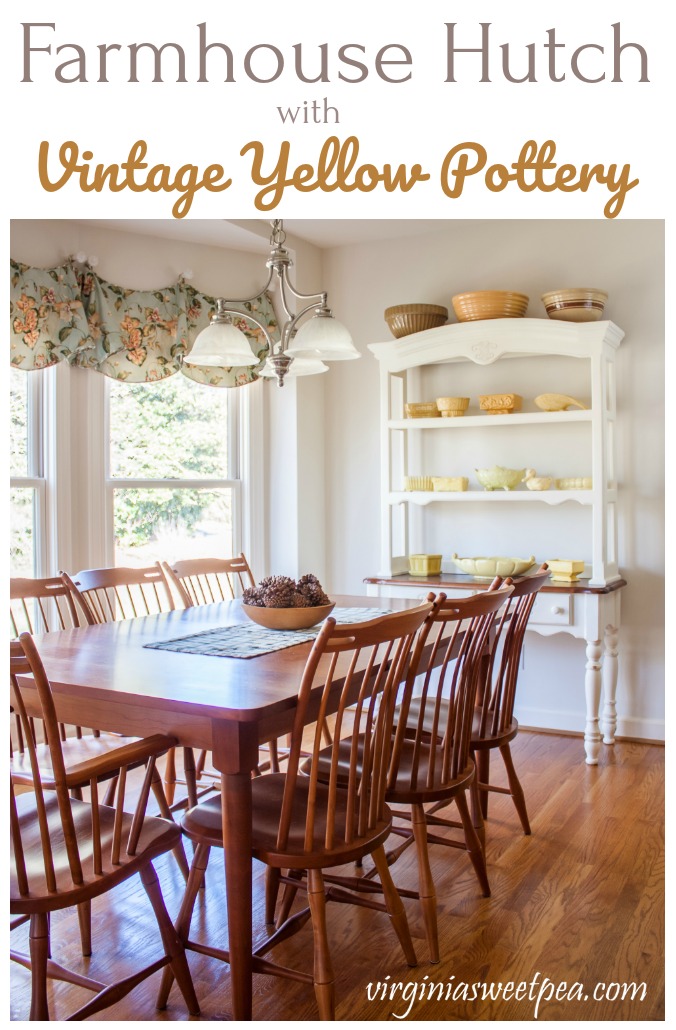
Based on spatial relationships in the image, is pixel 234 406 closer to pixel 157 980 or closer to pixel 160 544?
pixel 160 544

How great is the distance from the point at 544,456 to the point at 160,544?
6.42 ft

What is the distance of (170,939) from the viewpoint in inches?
70.9

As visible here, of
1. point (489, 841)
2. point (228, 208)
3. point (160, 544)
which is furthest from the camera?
point (160, 544)

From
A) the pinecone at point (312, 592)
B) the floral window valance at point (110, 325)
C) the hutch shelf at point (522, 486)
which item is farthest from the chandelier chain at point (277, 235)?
the hutch shelf at point (522, 486)

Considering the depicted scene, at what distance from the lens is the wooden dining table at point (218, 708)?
168 cm

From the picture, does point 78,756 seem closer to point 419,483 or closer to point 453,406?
point 419,483

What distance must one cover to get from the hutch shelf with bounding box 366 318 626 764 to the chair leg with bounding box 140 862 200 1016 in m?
2.18

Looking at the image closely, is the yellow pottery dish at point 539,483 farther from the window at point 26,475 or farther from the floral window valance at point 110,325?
the window at point 26,475

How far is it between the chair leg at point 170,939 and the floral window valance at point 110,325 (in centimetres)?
237

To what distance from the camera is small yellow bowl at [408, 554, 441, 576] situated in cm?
409

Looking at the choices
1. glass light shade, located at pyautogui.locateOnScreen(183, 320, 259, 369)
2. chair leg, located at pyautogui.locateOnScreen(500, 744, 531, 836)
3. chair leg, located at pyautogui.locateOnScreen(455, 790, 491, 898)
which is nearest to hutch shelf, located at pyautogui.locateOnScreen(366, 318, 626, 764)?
chair leg, located at pyautogui.locateOnScreen(500, 744, 531, 836)

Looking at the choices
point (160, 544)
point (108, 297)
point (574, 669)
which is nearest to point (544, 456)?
point (574, 669)

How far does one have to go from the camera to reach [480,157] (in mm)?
2125

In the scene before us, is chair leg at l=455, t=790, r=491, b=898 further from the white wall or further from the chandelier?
the white wall
